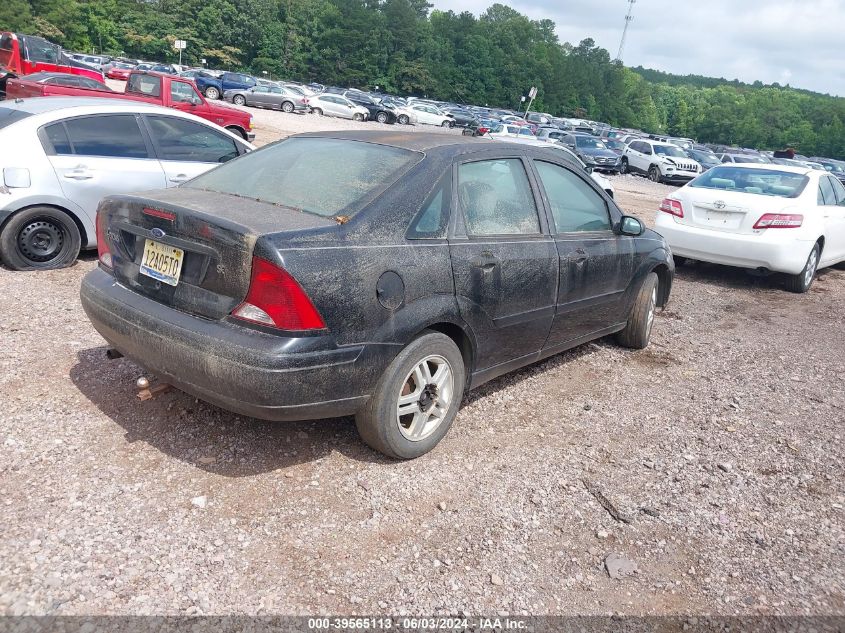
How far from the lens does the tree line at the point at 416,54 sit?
298 feet

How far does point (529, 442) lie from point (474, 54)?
4607 inches

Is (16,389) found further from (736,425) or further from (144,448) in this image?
(736,425)

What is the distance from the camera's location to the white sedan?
8.22m

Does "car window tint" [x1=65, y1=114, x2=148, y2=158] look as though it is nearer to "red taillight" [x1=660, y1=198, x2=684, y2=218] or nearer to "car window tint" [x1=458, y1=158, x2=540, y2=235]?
"car window tint" [x1=458, y1=158, x2=540, y2=235]

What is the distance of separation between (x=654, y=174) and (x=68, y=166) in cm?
2805

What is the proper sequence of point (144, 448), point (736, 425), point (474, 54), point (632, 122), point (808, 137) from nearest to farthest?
point (144, 448) < point (736, 425) < point (474, 54) < point (808, 137) < point (632, 122)

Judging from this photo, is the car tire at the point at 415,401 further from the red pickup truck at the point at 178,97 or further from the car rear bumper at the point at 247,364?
the red pickup truck at the point at 178,97

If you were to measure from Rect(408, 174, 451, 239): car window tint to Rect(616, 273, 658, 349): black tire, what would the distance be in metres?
2.47

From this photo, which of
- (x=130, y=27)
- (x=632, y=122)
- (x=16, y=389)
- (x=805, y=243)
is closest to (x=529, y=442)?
(x=16, y=389)

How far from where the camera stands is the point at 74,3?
289ft

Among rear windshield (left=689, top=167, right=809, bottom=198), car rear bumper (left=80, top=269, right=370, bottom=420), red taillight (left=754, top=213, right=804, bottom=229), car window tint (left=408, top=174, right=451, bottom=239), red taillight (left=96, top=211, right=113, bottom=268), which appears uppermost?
rear windshield (left=689, top=167, right=809, bottom=198)

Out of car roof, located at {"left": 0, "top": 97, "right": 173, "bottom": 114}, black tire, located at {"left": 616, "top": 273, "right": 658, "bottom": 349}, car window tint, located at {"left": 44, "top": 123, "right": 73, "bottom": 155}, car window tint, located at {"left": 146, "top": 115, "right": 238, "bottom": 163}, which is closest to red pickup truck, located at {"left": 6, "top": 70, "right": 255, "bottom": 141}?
car window tint, located at {"left": 146, "top": 115, "right": 238, "bottom": 163}

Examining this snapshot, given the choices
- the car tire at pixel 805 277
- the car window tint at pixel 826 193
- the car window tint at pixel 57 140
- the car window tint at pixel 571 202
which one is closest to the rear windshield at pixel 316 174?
the car window tint at pixel 571 202

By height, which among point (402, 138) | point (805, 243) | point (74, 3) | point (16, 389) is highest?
point (74, 3)
